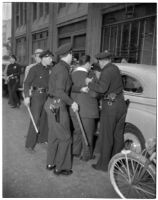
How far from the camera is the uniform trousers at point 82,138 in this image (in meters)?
4.76

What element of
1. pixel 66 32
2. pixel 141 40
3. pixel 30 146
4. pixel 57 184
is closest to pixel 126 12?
pixel 141 40

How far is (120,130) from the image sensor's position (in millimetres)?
4473

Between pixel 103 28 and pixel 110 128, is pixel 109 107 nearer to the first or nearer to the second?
pixel 110 128

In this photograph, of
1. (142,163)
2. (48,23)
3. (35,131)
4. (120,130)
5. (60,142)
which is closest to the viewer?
(142,163)

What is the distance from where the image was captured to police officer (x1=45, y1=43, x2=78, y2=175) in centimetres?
400

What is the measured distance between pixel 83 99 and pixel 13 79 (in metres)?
6.56

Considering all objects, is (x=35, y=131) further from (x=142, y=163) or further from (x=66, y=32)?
(x=66, y=32)

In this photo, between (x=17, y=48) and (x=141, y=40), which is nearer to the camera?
(x=141, y=40)

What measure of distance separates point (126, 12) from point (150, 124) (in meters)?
7.33

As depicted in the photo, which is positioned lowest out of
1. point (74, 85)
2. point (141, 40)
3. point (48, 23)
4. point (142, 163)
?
point (142, 163)

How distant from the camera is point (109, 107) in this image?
4.31 metres

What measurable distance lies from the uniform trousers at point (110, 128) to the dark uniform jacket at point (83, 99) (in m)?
0.31

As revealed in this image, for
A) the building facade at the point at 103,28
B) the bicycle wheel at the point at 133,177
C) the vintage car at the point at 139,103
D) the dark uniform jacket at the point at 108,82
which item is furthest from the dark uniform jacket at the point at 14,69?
the bicycle wheel at the point at 133,177

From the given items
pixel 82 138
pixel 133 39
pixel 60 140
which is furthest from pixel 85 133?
pixel 133 39
